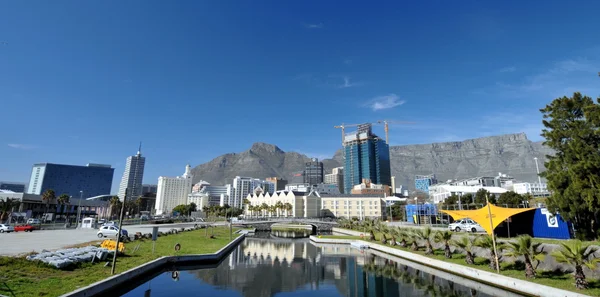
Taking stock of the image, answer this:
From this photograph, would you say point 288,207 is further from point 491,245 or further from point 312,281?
point 491,245

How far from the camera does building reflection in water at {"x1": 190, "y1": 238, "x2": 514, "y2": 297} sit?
21.4m

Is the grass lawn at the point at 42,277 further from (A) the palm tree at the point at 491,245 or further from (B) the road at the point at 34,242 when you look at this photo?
(A) the palm tree at the point at 491,245

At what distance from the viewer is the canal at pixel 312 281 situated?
67.2 feet

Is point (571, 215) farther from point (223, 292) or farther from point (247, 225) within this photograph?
point (247, 225)

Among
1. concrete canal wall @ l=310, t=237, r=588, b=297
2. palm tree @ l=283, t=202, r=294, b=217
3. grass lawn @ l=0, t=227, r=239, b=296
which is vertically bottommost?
concrete canal wall @ l=310, t=237, r=588, b=297

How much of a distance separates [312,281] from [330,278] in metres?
1.88

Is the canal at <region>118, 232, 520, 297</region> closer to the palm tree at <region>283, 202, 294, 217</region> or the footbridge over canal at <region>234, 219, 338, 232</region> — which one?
the footbridge over canal at <region>234, 219, 338, 232</region>

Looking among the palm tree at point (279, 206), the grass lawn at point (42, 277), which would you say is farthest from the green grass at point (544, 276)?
the palm tree at point (279, 206)

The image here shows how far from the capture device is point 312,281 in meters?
24.9

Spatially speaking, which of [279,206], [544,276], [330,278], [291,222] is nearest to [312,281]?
[330,278]

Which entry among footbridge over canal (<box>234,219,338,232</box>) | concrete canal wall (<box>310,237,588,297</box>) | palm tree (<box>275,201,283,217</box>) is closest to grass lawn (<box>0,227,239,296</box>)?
concrete canal wall (<box>310,237,588,297</box>)

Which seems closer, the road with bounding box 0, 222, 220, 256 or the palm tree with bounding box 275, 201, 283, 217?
the road with bounding box 0, 222, 220, 256

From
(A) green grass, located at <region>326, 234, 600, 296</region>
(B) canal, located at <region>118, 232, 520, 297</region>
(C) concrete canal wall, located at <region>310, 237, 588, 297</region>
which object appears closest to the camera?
(A) green grass, located at <region>326, 234, 600, 296</region>

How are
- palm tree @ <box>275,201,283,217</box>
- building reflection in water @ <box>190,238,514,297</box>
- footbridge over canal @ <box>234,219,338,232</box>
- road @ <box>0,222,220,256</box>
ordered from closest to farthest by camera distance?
building reflection in water @ <box>190,238,514,297</box>, road @ <box>0,222,220,256</box>, footbridge over canal @ <box>234,219,338,232</box>, palm tree @ <box>275,201,283,217</box>
